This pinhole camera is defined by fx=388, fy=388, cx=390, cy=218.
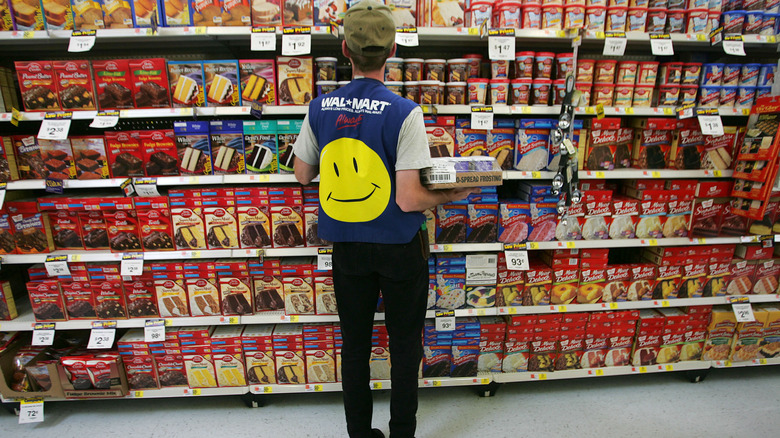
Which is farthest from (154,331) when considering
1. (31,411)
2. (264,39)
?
(264,39)

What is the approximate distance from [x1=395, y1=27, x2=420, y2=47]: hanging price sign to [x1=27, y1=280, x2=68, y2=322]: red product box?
2336 millimetres

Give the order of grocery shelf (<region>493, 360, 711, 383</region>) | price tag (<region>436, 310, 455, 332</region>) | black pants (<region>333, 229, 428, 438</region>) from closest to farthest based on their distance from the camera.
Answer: black pants (<region>333, 229, 428, 438</region>) → price tag (<region>436, 310, 455, 332</region>) → grocery shelf (<region>493, 360, 711, 383</region>)

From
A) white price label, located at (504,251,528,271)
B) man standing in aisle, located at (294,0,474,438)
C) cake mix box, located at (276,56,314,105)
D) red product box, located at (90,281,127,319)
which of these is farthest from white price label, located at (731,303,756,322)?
red product box, located at (90,281,127,319)

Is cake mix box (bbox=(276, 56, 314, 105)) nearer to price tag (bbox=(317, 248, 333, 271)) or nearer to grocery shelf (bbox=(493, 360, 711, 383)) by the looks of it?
price tag (bbox=(317, 248, 333, 271))

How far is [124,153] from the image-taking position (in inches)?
83.4

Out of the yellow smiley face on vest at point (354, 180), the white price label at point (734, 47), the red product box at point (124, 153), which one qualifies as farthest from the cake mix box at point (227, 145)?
the white price label at point (734, 47)

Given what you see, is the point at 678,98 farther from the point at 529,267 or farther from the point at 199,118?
the point at 199,118

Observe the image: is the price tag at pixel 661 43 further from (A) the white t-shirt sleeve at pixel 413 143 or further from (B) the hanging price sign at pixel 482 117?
(A) the white t-shirt sleeve at pixel 413 143

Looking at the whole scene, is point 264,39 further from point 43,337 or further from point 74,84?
point 43,337

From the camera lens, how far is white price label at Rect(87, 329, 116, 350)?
7.27 ft

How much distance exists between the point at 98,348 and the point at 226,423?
872 millimetres

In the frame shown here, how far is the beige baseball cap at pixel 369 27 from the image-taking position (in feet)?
4.55

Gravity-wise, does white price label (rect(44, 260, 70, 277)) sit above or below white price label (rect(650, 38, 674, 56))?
below

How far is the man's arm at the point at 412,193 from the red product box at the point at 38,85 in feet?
6.34
